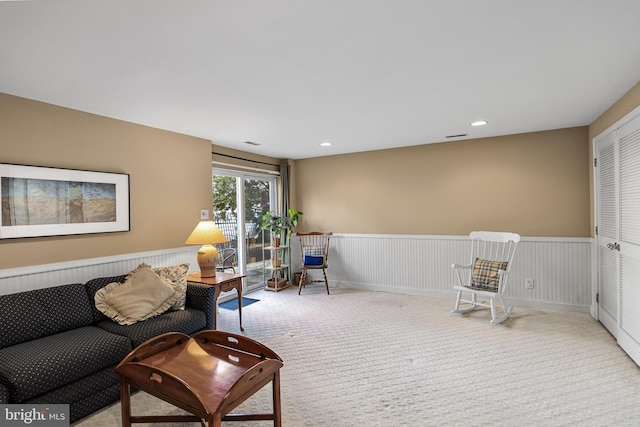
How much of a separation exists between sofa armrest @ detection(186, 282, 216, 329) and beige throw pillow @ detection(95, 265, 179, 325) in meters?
0.18

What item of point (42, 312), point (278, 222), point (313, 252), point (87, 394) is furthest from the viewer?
point (313, 252)

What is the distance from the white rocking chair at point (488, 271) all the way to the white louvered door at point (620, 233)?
2.86 ft

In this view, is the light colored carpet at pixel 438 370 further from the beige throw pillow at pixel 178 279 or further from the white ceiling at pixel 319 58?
the white ceiling at pixel 319 58

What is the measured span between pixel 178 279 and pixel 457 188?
3922 mm

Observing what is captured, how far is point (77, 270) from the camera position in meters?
Answer: 3.01

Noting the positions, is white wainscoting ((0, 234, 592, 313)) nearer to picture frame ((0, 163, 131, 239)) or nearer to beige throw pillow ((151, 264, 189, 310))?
picture frame ((0, 163, 131, 239))

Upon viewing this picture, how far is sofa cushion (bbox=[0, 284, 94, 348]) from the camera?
89.7 inches

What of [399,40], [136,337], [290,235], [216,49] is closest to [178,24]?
[216,49]

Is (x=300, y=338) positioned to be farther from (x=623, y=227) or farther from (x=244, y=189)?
(x=623, y=227)

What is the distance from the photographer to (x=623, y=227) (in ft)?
9.68

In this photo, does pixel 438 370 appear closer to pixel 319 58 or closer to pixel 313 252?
pixel 319 58

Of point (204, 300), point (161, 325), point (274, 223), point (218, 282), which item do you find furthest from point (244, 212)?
point (161, 325)

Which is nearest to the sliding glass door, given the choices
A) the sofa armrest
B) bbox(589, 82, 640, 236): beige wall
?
the sofa armrest

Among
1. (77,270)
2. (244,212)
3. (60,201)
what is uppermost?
(60,201)
